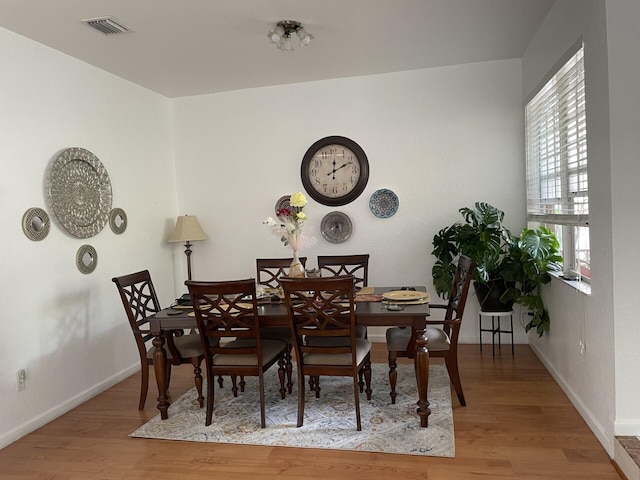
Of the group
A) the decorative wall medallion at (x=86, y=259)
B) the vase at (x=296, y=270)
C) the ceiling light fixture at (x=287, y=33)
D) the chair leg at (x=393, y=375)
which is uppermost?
the ceiling light fixture at (x=287, y=33)

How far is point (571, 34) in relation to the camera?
9.98 ft

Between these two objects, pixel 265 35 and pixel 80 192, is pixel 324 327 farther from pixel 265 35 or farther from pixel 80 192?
pixel 80 192

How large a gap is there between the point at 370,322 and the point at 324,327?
Result: 0.92 ft

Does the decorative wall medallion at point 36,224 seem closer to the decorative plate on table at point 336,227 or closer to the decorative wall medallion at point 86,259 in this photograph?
the decorative wall medallion at point 86,259

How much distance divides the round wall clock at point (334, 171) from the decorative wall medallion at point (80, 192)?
1863mm

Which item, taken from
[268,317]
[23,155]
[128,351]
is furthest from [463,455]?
[23,155]

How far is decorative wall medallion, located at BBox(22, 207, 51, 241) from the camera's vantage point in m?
3.37

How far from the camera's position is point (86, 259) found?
3938 mm

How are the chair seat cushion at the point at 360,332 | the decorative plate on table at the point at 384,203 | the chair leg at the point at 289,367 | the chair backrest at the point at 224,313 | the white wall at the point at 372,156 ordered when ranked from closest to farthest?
the chair backrest at the point at 224,313, the chair leg at the point at 289,367, the chair seat cushion at the point at 360,332, the white wall at the point at 372,156, the decorative plate on table at the point at 384,203

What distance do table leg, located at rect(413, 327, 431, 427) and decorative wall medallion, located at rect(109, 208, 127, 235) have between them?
2.70 meters

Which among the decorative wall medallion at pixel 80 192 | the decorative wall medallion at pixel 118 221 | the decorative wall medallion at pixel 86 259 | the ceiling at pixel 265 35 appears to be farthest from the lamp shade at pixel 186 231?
the ceiling at pixel 265 35

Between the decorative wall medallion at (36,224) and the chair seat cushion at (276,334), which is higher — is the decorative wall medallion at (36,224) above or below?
above

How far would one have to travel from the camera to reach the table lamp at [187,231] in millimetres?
4906

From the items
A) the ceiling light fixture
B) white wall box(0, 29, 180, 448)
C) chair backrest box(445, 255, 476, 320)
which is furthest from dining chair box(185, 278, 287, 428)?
the ceiling light fixture
